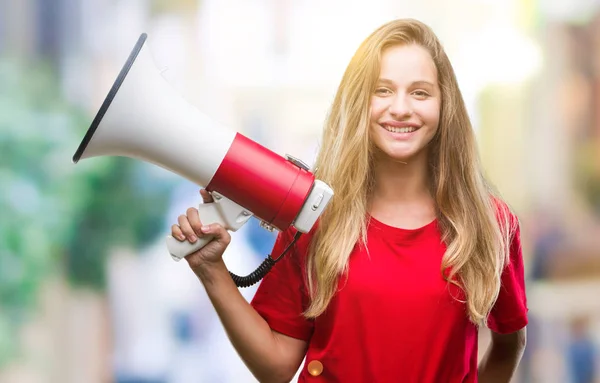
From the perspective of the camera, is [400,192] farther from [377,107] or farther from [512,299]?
[512,299]

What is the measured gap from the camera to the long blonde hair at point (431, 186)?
138cm

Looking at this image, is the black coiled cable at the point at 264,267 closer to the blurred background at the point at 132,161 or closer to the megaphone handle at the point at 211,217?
the megaphone handle at the point at 211,217

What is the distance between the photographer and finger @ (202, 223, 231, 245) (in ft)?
4.36

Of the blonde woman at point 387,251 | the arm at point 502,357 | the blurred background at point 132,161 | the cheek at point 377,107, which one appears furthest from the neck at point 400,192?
the blurred background at point 132,161

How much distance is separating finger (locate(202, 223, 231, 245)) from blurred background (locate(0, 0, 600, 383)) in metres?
1.22

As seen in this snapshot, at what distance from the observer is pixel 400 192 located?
147cm

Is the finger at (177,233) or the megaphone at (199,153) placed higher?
the megaphone at (199,153)

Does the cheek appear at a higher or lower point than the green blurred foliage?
higher

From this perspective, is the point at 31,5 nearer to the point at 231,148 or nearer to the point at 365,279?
Result: the point at 231,148

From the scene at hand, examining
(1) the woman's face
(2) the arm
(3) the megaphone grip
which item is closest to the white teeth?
(1) the woman's face

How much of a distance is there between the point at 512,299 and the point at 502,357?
0.21 meters

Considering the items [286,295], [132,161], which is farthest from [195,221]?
[132,161]

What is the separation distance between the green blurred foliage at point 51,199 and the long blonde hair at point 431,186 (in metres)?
1.28

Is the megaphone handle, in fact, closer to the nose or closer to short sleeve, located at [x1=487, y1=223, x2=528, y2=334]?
the nose
